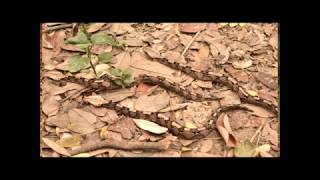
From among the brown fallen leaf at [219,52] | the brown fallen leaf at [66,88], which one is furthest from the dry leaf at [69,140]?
the brown fallen leaf at [219,52]

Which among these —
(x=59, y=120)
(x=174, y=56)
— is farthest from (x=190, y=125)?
(x=59, y=120)

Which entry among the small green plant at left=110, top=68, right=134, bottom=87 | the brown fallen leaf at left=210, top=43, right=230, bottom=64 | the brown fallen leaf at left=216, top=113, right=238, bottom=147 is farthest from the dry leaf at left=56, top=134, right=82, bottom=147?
the brown fallen leaf at left=210, top=43, right=230, bottom=64

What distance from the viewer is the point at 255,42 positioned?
575 cm

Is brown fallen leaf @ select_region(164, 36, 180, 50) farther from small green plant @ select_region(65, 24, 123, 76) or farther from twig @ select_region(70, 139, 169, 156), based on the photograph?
twig @ select_region(70, 139, 169, 156)

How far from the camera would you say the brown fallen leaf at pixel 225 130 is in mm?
4646

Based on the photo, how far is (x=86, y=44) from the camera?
5047 mm

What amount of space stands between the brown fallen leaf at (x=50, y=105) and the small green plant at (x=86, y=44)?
42cm

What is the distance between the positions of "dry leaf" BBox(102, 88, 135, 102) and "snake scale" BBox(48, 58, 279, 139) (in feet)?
0.19

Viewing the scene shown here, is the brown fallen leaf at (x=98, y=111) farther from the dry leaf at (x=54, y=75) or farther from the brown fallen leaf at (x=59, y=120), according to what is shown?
the dry leaf at (x=54, y=75)

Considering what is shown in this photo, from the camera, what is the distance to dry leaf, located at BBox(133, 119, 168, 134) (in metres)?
4.74

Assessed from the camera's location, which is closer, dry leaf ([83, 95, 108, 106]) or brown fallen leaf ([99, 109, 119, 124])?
brown fallen leaf ([99, 109, 119, 124])

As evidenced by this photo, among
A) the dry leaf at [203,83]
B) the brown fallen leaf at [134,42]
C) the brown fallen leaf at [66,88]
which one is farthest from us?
the brown fallen leaf at [134,42]

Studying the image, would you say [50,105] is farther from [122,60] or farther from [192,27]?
[192,27]

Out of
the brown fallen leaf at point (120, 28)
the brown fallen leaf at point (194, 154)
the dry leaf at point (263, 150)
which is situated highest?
the brown fallen leaf at point (120, 28)
